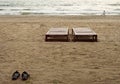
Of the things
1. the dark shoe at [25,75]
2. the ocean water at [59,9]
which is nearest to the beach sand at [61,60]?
the dark shoe at [25,75]

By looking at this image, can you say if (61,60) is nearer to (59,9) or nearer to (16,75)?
(16,75)

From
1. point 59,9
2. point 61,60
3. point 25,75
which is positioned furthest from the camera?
point 59,9

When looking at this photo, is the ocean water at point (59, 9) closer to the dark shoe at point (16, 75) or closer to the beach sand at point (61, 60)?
the beach sand at point (61, 60)

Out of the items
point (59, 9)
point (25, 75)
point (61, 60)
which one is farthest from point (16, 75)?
point (59, 9)

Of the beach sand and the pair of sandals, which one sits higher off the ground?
the pair of sandals

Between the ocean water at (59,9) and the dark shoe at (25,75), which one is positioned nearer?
the dark shoe at (25,75)

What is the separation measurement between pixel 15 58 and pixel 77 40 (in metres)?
3.88

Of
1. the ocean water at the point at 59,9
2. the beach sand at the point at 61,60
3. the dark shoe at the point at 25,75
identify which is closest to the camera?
the dark shoe at the point at 25,75

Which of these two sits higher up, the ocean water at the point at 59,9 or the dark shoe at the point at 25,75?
the dark shoe at the point at 25,75

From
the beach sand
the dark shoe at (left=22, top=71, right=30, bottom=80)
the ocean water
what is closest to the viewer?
the dark shoe at (left=22, top=71, right=30, bottom=80)

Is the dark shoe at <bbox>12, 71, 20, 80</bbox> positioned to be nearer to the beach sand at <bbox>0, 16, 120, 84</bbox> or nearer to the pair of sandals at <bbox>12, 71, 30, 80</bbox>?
the pair of sandals at <bbox>12, 71, 30, 80</bbox>

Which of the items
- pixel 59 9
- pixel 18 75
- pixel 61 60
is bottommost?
pixel 59 9

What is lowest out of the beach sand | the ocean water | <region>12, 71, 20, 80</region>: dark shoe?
the ocean water

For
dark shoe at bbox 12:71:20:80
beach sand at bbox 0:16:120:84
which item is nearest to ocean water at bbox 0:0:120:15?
beach sand at bbox 0:16:120:84
